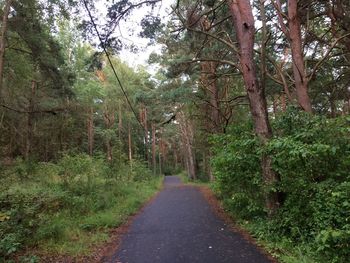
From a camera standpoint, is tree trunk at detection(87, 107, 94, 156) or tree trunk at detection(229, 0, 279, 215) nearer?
tree trunk at detection(229, 0, 279, 215)

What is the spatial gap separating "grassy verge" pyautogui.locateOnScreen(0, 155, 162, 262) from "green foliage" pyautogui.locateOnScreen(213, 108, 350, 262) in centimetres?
393

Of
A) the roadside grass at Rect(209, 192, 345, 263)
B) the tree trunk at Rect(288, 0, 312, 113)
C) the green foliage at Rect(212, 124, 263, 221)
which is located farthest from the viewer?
the tree trunk at Rect(288, 0, 312, 113)

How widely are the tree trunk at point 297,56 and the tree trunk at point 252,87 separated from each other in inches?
75.2

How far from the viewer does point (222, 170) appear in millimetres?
9539

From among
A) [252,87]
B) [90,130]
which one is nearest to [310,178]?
[252,87]

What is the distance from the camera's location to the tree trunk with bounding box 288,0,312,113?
9.50 m

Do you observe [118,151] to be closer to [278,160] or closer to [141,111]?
[278,160]

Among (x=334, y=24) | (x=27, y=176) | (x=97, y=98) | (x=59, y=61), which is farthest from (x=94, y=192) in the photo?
(x=97, y=98)

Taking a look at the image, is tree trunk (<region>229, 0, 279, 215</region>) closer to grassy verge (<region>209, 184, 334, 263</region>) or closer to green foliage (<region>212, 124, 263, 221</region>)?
green foliage (<region>212, 124, 263, 221</region>)

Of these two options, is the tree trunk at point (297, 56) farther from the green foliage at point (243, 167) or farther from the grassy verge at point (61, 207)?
the grassy verge at point (61, 207)

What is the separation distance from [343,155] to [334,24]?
7207mm

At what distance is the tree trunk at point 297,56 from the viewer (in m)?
9.50

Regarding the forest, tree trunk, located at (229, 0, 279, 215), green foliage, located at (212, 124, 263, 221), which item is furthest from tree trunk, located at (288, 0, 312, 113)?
tree trunk, located at (229, 0, 279, 215)

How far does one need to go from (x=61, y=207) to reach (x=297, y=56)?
26.5ft
